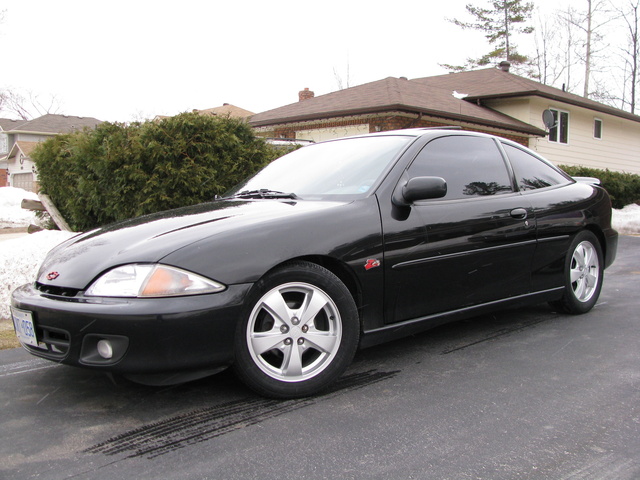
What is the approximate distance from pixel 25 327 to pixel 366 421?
1.80 meters

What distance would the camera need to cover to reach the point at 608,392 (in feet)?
10.3

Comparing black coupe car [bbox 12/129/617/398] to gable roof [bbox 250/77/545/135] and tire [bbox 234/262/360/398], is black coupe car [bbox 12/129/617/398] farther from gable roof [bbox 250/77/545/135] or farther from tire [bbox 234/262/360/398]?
gable roof [bbox 250/77/545/135]

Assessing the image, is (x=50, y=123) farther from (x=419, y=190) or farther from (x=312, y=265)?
(x=312, y=265)

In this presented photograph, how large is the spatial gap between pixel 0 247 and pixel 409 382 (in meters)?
5.28

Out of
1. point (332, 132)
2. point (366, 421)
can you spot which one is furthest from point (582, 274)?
point (332, 132)

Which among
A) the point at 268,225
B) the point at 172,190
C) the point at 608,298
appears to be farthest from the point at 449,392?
the point at 172,190

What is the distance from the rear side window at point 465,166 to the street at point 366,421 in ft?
3.74

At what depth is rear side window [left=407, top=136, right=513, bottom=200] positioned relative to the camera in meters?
3.89

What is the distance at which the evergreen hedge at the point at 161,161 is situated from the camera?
694cm

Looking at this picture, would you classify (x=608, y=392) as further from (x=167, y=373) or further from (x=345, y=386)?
(x=167, y=373)

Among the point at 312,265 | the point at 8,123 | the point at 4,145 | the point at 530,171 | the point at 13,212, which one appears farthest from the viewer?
the point at 8,123

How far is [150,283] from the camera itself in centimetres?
268

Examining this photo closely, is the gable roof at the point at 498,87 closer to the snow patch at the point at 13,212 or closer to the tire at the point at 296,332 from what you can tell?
the snow patch at the point at 13,212

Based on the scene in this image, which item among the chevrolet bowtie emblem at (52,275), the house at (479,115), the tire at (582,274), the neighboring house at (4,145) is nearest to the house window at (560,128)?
the house at (479,115)
